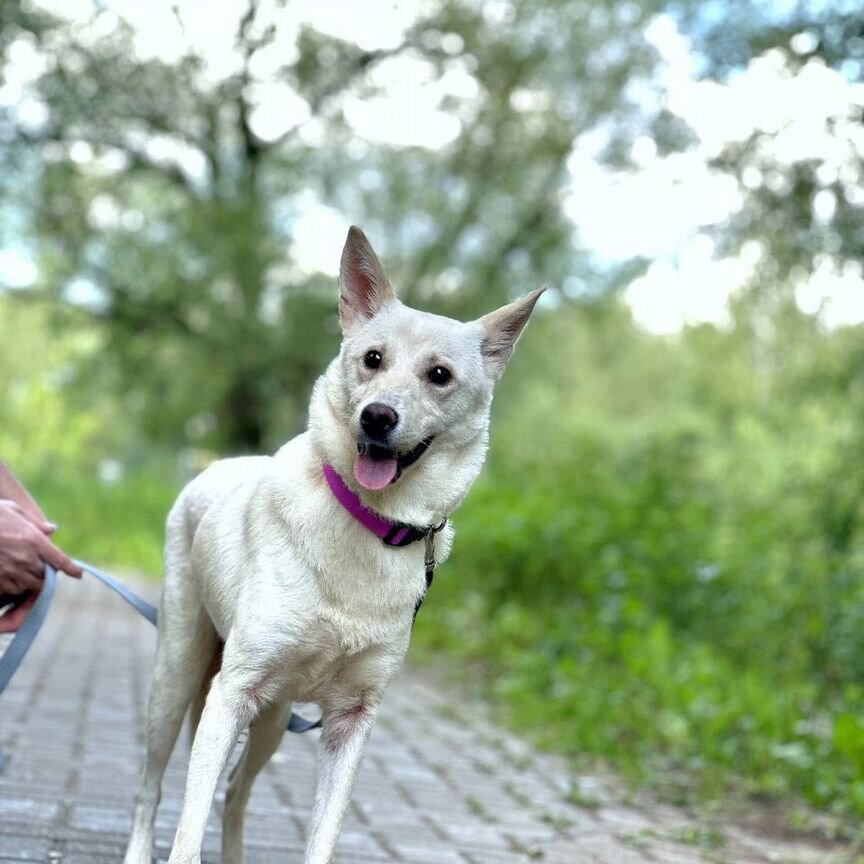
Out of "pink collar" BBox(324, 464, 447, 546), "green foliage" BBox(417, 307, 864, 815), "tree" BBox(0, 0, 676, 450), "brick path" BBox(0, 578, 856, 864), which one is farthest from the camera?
"tree" BBox(0, 0, 676, 450)

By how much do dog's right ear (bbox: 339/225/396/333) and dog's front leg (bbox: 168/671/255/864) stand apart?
116cm

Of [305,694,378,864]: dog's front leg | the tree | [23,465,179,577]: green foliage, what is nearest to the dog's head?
[305,694,378,864]: dog's front leg

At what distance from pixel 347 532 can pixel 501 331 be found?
81cm

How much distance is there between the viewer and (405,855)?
488 centimetres

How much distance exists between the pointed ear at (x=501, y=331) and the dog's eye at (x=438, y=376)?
226 millimetres

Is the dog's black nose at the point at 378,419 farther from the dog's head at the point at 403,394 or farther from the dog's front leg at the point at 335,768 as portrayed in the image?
the dog's front leg at the point at 335,768

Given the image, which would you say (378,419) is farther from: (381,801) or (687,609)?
(687,609)

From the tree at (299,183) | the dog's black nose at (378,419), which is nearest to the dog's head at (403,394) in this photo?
the dog's black nose at (378,419)

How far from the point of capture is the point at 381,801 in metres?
5.79

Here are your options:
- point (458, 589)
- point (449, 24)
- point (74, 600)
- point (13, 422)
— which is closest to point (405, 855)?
point (458, 589)

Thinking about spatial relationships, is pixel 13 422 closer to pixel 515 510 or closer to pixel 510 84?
pixel 510 84

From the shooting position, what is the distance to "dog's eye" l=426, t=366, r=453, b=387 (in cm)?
367

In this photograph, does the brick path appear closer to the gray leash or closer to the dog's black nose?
the gray leash

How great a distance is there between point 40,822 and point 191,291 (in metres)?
20.0
